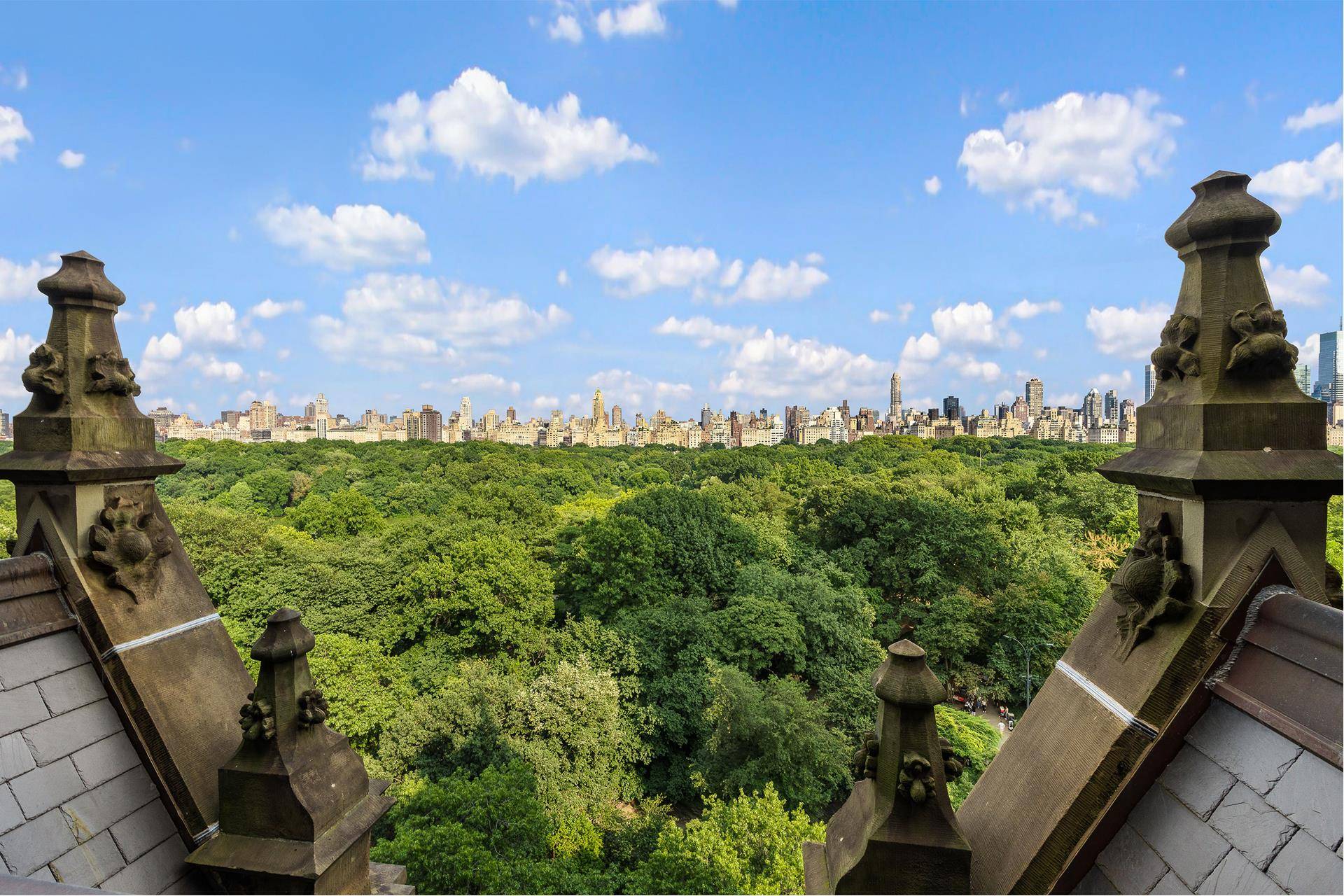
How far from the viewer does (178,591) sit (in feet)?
12.1

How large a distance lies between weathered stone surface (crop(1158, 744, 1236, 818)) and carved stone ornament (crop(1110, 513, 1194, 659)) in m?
0.45

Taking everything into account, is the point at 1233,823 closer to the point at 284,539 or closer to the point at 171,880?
the point at 171,880

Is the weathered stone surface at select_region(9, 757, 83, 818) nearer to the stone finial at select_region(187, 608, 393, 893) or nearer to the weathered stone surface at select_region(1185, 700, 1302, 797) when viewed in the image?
the stone finial at select_region(187, 608, 393, 893)

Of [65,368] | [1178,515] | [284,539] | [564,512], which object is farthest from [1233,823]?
[564,512]

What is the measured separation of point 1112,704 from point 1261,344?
1705 mm

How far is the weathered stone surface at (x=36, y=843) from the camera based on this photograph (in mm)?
2598

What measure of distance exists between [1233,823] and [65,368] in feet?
19.7

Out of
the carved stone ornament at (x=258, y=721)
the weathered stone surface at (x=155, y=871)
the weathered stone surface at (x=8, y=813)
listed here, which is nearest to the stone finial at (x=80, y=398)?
the weathered stone surface at (x=8, y=813)

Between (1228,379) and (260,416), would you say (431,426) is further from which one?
(1228,379)

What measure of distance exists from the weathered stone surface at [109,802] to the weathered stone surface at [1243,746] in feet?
16.4

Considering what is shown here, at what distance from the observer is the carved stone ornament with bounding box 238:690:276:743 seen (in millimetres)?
2986

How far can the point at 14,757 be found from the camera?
2.81 m

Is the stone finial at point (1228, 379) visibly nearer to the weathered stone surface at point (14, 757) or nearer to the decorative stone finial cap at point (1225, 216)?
the decorative stone finial cap at point (1225, 216)

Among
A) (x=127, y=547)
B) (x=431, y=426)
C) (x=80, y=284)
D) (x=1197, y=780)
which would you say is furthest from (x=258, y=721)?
(x=431, y=426)
